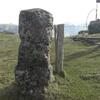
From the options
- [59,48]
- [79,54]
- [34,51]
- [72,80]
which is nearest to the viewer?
[34,51]

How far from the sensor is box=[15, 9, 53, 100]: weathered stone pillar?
1364 cm

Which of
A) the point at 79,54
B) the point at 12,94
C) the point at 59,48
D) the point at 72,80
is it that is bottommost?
the point at 12,94

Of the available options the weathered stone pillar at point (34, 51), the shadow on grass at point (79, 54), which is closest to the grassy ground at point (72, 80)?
the shadow on grass at point (79, 54)

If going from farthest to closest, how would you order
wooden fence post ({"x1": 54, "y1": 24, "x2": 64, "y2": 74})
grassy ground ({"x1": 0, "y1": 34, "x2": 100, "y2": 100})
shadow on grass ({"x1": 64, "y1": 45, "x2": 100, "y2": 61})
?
1. shadow on grass ({"x1": 64, "y1": 45, "x2": 100, "y2": 61})
2. wooden fence post ({"x1": 54, "y1": 24, "x2": 64, "y2": 74})
3. grassy ground ({"x1": 0, "y1": 34, "x2": 100, "y2": 100})

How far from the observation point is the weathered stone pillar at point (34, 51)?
44.8 ft

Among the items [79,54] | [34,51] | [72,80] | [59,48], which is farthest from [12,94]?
[79,54]

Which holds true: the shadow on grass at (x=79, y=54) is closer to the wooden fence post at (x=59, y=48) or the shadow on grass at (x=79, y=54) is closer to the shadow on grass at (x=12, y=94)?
the wooden fence post at (x=59, y=48)

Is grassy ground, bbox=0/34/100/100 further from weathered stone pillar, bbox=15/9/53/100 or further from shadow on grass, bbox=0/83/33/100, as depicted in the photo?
weathered stone pillar, bbox=15/9/53/100

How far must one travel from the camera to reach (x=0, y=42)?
32.1 metres

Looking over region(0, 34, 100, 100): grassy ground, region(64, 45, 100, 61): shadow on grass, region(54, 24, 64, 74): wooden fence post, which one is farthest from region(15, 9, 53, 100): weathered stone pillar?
region(64, 45, 100, 61): shadow on grass

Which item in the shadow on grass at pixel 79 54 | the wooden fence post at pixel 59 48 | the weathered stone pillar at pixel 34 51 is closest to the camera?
the weathered stone pillar at pixel 34 51

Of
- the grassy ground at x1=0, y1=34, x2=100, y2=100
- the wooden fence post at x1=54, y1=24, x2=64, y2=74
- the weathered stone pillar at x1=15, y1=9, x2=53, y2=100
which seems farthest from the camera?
the wooden fence post at x1=54, y1=24, x2=64, y2=74

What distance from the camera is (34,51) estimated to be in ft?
45.1

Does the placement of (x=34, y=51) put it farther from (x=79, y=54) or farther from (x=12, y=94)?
(x=79, y=54)
